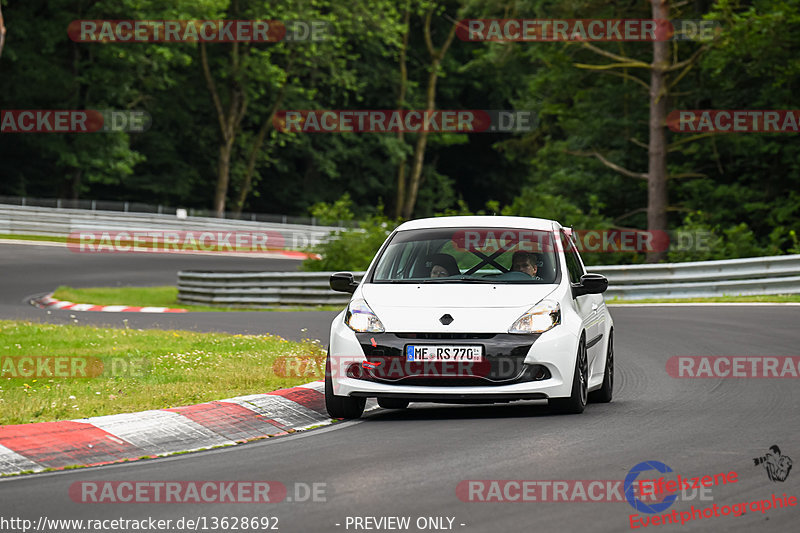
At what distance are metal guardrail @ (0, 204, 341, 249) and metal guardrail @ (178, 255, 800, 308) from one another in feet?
55.8

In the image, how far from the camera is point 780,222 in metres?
32.1

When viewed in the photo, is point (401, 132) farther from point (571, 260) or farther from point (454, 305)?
point (454, 305)

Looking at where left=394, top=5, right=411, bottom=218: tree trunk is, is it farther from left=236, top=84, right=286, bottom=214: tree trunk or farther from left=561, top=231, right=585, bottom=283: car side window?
left=561, top=231, right=585, bottom=283: car side window

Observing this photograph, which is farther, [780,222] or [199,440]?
[780,222]

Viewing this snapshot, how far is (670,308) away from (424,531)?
57.3 ft

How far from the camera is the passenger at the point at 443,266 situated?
35.4ft

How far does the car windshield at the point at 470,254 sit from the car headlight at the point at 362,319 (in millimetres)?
550

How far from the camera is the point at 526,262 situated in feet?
35.8

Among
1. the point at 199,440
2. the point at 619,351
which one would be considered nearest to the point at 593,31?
the point at 619,351

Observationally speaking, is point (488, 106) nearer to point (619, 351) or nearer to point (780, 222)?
point (780, 222)

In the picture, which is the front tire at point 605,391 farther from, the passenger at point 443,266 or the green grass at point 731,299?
the green grass at point 731,299

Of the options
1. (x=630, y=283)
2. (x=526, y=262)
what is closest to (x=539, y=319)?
(x=526, y=262)

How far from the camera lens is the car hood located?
9711 millimetres

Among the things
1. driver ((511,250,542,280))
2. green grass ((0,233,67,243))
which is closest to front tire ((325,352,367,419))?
driver ((511,250,542,280))
